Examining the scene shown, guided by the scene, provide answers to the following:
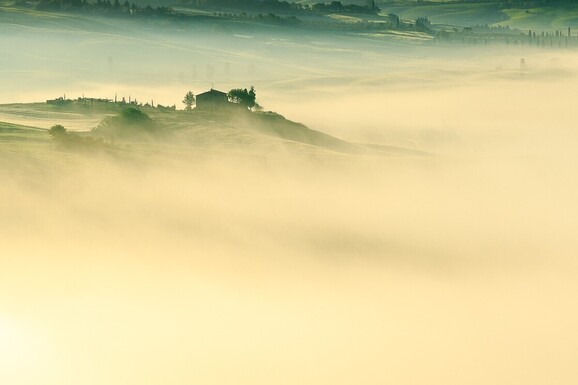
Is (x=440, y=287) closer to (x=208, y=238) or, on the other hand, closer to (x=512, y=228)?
(x=208, y=238)

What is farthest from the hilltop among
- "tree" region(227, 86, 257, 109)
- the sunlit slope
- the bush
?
"tree" region(227, 86, 257, 109)

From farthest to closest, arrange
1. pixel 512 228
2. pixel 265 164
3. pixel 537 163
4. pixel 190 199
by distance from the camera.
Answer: pixel 537 163
pixel 265 164
pixel 512 228
pixel 190 199

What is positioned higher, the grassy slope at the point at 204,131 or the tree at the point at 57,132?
the tree at the point at 57,132

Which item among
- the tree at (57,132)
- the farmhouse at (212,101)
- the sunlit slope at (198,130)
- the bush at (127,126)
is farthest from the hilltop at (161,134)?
the farmhouse at (212,101)

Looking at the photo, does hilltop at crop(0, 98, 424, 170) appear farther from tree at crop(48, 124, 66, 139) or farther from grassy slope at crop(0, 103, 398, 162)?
tree at crop(48, 124, 66, 139)

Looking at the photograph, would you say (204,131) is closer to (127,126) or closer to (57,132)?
(127,126)

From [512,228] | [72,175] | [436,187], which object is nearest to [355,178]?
[436,187]

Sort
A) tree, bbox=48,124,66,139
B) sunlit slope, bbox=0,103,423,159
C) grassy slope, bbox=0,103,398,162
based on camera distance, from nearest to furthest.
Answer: tree, bbox=48,124,66,139, grassy slope, bbox=0,103,398,162, sunlit slope, bbox=0,103,423,159

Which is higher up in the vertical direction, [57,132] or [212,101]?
[212,101]

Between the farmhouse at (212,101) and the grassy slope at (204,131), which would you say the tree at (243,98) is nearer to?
the farmhouse at (212,101)

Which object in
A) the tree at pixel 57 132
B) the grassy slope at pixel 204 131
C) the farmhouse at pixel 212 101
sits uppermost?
the farmhouse at pixel 212 101

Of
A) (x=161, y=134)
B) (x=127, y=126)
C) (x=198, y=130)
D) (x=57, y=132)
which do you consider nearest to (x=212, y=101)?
(x=198, y=130)
